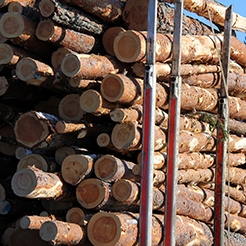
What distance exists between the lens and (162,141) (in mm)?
5105

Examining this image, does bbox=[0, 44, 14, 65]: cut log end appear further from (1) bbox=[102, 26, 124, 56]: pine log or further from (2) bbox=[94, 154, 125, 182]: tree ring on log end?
(2) bbox=[94, 154, 125, 182]: tree ring on log end

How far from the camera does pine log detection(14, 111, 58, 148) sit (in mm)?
4938

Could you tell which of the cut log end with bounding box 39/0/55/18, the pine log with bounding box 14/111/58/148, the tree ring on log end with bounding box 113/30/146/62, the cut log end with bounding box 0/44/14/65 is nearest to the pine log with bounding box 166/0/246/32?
the tree ring on log end with bounding box 113/30/146/62

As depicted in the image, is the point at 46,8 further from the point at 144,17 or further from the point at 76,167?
the point at 76,167

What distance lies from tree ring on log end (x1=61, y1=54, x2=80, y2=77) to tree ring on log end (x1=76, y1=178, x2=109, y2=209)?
3.32 feet

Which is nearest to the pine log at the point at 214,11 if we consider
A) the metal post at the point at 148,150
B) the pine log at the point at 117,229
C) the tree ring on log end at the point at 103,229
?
the metal post at the point at 148,150

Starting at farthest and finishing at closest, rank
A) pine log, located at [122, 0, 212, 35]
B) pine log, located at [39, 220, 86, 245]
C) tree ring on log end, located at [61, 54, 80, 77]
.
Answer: pine log, located at [122, 0, 212, 35] < tree ring on log end, located at [61, 54, 80, 77] < pine log, located at [39, 220, 86, 245]

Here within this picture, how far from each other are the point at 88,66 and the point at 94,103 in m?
0.36

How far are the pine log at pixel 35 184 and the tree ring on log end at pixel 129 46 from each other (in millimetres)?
1328

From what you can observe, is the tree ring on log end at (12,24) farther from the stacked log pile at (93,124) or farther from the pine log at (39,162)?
the pine log at (39,162)

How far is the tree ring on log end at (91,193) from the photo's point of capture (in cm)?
473

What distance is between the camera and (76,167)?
4.86 meters

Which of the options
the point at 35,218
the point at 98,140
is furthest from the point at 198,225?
the point at 35,218

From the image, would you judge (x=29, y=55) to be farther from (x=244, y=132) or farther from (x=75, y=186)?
(x=244, y=132)
